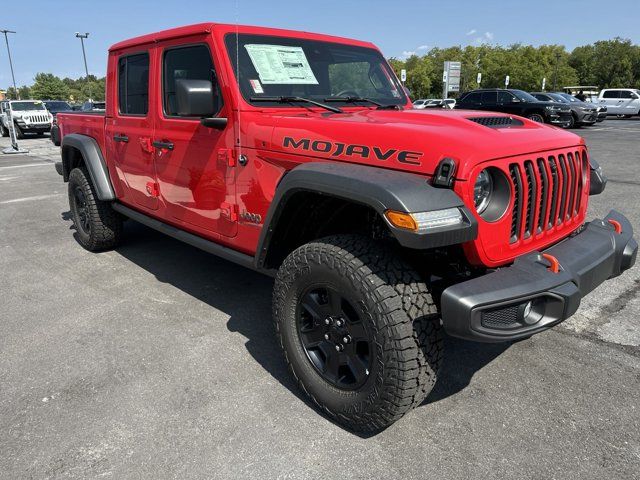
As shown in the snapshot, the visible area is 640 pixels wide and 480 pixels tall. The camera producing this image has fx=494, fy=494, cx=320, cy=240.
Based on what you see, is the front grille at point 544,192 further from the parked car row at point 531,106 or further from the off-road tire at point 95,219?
the parked car row at point 531,106

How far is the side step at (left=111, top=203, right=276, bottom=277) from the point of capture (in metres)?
2.97

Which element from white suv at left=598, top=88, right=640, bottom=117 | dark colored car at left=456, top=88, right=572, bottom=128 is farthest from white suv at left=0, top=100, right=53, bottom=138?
white suv at left=598, top=88, right=640, bottom=117

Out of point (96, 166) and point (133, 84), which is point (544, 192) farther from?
point (96, 166)

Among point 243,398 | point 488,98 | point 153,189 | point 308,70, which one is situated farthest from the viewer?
point 488,98

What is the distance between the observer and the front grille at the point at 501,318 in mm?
1940

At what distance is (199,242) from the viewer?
133 inches

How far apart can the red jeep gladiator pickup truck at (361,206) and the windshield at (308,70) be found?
11 millimetres

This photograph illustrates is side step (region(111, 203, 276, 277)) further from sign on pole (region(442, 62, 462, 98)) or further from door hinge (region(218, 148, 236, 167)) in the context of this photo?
sign on pole (region(442, 62, 462, 98))

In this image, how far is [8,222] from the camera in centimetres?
647

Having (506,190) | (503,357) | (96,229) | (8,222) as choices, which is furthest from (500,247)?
(8,222)

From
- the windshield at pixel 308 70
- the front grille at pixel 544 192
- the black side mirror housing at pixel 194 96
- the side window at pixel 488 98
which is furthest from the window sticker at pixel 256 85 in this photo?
the side window at pixel 488 98

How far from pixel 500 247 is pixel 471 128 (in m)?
0.58

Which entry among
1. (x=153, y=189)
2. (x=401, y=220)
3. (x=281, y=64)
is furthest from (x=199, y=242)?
(x=401, y=220)

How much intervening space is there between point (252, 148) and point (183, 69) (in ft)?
3.42
